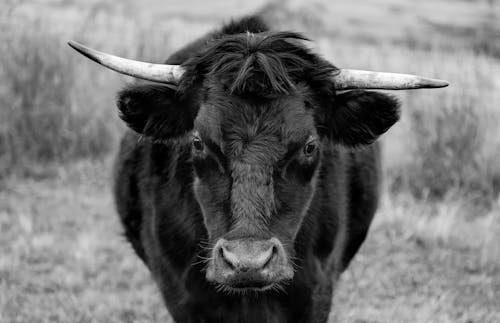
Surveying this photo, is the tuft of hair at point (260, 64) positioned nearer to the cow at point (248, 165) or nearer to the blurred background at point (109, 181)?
the cow at point (248, 165)

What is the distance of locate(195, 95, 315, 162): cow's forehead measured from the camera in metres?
3.73

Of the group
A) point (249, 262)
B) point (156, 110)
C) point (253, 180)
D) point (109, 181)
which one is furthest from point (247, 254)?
point (109, 181)

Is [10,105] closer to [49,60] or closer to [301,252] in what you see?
[49,60]

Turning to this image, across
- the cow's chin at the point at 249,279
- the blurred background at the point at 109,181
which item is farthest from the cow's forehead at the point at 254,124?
the blurred background at the point at 109,181

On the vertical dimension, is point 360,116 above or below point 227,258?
above

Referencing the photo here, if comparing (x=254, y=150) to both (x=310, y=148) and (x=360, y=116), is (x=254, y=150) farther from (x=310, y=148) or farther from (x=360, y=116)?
(x=360, y=116)

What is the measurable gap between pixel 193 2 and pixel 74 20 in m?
4.79

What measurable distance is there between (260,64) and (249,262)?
103 cm

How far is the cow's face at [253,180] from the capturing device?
3.49m

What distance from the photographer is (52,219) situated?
7816 mm

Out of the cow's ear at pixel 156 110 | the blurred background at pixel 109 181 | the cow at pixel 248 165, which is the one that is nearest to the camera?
the cow at pixel 248 165

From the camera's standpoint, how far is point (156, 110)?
4.25m

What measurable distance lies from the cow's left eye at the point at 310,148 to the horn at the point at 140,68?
30.4 inches

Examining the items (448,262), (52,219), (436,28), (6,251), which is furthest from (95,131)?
(436,28)
